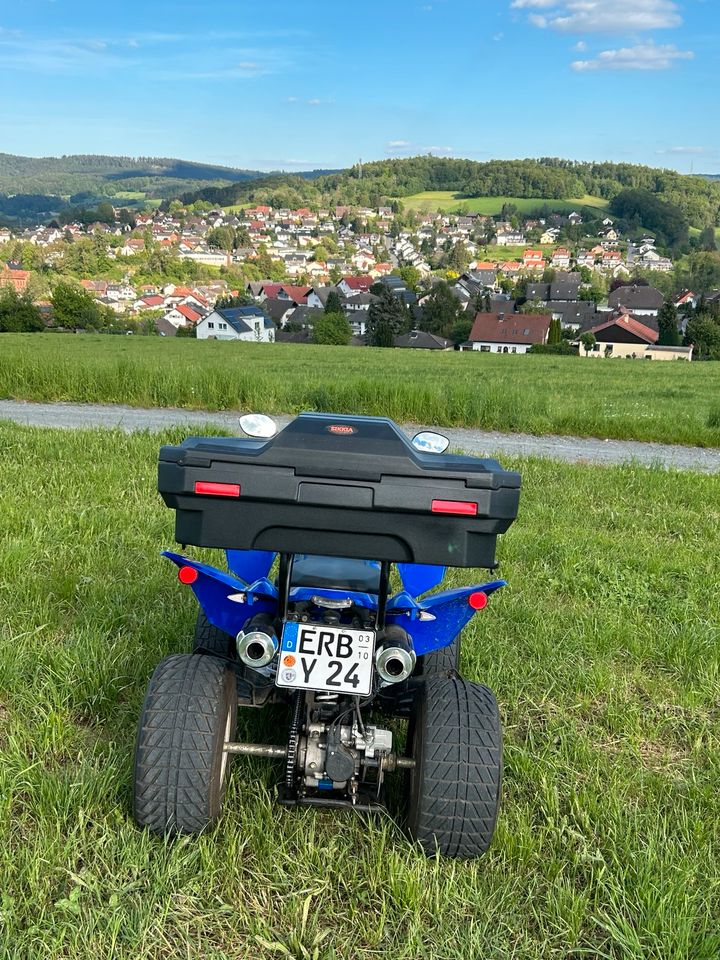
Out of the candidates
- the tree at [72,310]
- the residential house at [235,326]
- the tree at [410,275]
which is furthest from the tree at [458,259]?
the tree at [72,310]

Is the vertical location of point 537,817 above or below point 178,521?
below

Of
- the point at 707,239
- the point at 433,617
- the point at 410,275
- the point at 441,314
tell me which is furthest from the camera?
the point at 707,239

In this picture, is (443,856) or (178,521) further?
(443,856)

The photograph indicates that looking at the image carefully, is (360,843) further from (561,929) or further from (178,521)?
(178,521)

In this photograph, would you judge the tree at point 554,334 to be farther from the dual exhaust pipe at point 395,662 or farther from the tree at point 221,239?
the tree at point 221,239

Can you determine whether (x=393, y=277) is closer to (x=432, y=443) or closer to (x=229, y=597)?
(x=432, y=443)

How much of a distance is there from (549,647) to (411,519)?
81.5 inches

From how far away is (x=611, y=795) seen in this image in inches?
104

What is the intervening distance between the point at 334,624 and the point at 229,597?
40 centimetres

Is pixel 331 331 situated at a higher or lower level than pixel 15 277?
higher

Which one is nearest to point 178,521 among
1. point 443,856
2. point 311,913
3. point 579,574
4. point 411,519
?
point 411,519

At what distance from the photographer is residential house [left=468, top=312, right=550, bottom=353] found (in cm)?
6869

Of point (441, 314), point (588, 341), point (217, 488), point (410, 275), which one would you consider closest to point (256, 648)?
point (217, 488)

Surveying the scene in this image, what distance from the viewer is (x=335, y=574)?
246 centimetres
